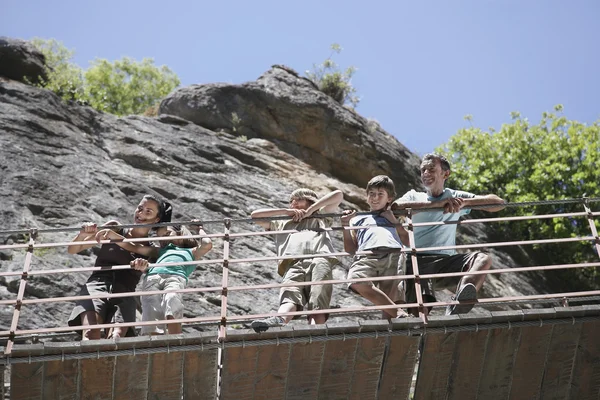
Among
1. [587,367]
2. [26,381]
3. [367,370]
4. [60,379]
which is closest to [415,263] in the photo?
[367,370]

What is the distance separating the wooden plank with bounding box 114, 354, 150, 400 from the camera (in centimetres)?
693

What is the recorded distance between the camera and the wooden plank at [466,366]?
7461 millimetres

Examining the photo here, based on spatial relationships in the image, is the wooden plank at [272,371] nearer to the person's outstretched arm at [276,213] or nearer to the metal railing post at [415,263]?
the metal railing post at [415,263]

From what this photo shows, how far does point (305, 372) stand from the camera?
7211mm

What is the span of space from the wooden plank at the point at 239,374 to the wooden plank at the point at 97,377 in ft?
3.12

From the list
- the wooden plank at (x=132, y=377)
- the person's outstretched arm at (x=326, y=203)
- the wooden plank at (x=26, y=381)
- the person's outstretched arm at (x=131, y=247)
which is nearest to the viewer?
the wooden plank at (x=26, y=381)

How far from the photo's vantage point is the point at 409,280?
8438 millimetres

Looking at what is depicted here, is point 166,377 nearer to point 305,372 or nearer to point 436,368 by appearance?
point 305,372

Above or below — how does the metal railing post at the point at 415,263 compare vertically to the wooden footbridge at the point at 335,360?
above

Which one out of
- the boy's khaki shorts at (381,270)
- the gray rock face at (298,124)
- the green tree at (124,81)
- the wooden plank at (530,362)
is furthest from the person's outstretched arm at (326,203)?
the green tree at (124,81)

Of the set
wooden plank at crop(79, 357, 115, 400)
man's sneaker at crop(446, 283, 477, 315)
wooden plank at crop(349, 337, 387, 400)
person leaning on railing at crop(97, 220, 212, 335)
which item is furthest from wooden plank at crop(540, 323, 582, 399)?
wooden plank at crop(79, 357, 115, 400)

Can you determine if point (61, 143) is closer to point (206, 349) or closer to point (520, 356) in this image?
point (206, 349)

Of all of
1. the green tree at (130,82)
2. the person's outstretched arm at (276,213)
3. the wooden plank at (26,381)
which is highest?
the green tree at (130,82)

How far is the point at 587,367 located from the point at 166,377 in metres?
3.91
